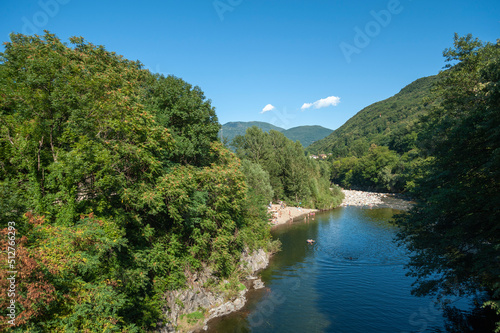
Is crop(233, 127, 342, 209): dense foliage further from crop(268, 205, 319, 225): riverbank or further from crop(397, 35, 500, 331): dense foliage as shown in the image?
crop(397, 35, 500, 331): dense foliage

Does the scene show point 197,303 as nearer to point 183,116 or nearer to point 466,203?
point 183,116

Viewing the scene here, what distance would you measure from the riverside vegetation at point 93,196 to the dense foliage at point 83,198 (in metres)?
0.05

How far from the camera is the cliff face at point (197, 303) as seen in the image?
53.3 feet

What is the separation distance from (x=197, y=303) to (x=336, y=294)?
495 inches

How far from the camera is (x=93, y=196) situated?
1306 centimetres

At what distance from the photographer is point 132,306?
13.6 m

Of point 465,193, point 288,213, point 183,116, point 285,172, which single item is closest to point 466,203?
A: point 465,193

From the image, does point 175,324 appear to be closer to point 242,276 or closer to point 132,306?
point 132,306

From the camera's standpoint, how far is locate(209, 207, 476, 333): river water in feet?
58.6

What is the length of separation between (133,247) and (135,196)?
11.2 ft

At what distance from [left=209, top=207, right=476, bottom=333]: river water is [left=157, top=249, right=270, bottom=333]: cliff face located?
0.73 m

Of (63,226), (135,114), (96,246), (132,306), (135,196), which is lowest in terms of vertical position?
(132,306)

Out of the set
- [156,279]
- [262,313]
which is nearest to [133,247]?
[156,279]

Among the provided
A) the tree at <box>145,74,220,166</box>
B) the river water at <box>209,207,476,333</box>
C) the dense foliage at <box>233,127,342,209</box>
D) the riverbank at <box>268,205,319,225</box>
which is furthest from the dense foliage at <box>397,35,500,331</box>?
the dense foliage at <box>233,127,342,209</box>
